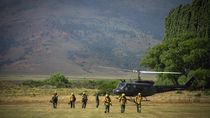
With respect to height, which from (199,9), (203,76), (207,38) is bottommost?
(203,76)

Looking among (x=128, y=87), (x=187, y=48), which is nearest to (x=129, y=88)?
(x=128, y=87)


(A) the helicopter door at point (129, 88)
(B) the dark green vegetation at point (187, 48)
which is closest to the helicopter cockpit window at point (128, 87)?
(A) the helicopter door at point (129, 88)

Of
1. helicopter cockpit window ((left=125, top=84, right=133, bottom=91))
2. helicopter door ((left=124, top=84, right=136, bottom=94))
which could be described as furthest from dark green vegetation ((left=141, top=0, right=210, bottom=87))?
helicopter cockpit window ((left=125, top=84, right=133, bottom=91))

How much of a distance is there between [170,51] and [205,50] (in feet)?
20.2

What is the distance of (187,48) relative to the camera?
89.0m

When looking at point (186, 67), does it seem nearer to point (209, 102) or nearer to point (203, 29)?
point (203, 29)

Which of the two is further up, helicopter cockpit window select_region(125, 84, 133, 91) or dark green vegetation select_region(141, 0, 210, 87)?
dark green vegetation select_region(141, 0, 210, 87)

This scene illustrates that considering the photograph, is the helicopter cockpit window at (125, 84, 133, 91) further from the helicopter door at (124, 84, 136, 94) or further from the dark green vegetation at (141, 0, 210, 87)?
the dark green vegetation at (141, 0, 210, 87)

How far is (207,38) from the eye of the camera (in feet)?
296

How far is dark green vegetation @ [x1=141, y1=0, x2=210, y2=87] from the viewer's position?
87.8 metres

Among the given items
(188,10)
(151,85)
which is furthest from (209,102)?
(188,10)

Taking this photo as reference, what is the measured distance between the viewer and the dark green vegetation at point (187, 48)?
288ft

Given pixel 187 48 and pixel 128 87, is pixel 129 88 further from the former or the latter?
pixel 187 48

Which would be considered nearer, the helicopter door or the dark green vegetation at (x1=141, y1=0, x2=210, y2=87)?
the helicopter door
